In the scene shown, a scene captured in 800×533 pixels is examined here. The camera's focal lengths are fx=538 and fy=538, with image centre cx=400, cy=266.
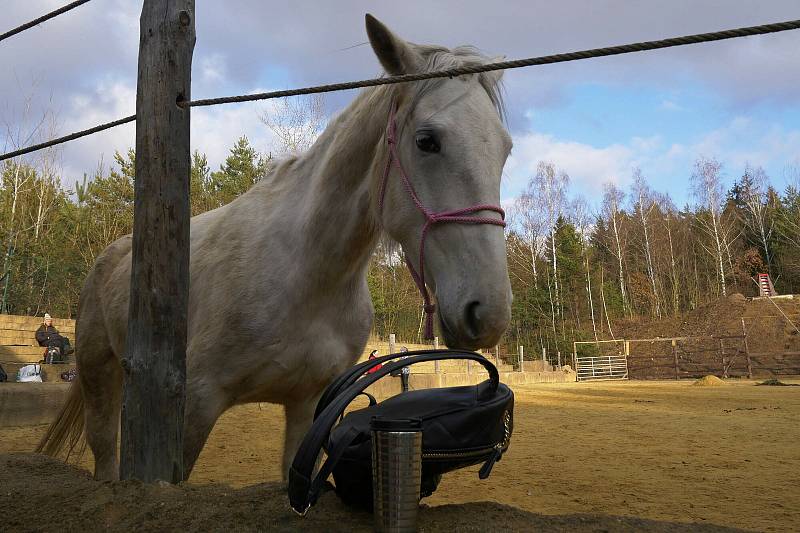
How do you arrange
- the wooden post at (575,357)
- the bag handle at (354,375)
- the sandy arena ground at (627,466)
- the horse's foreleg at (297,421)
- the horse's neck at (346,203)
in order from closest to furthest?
the bag handle at (354,375), the horse's neck at (346,203), the horse's foreleg at (297,421), the sandy arena ground at (627,466), the wooden post at (575,357)

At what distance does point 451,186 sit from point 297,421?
1.67m

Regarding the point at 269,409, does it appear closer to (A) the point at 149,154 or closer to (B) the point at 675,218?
(A) the point at 149,154

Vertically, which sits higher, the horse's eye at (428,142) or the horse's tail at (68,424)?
the horse's eye at (428,142)

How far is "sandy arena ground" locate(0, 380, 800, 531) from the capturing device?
3.27 m

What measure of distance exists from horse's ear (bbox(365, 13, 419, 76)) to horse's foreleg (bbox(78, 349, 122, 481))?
266 centimetres

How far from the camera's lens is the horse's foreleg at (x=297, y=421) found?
2.80m

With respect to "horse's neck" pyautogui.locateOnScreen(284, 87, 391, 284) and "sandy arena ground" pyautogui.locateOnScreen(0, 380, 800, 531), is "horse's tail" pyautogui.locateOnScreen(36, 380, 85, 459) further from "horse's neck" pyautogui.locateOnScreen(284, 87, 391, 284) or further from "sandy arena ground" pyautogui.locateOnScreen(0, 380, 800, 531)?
"horse's neck" pyautogui.locateOnScreen(284, 87, 391, 284)

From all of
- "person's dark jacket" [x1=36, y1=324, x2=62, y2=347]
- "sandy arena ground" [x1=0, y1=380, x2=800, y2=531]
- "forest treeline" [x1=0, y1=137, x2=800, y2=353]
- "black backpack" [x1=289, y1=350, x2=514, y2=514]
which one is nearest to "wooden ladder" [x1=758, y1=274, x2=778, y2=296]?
"forest treeline" [x1=0, y1=137, x2=800, y2=353]

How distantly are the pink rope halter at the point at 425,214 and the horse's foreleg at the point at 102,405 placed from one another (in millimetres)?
2495

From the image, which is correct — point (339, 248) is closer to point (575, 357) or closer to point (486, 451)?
point (486, 451)

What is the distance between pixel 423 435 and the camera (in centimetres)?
132

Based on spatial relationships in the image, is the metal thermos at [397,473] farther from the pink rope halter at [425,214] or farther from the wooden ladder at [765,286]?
Result: the wooden ladder at [765,286]

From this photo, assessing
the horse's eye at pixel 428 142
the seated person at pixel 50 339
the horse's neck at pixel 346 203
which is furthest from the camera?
the seated person at pixel 50 339

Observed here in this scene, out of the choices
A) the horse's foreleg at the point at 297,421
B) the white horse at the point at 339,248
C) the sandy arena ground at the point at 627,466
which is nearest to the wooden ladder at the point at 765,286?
the sandy arena ground at the point at 627,466
